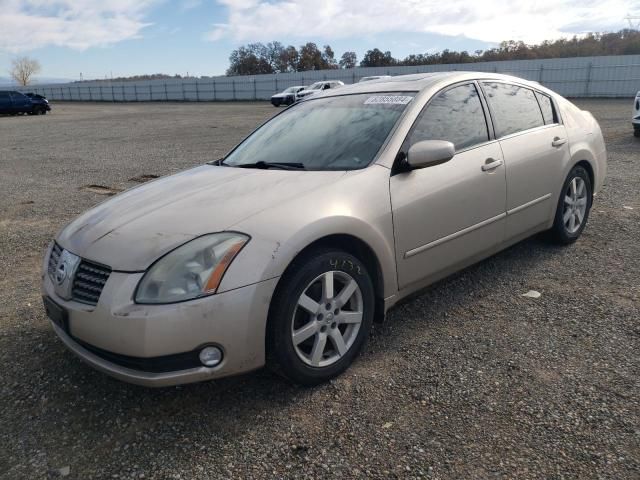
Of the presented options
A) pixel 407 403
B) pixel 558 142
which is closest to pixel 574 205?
pixel 558 142

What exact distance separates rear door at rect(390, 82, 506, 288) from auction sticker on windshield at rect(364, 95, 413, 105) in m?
0.15

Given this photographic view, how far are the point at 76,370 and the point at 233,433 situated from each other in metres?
1.17

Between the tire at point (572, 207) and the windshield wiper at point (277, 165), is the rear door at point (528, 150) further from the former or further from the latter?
the windshield wiper at point (277, 165)

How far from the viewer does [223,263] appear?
8.11 feet

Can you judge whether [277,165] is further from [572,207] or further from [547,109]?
[572,207]

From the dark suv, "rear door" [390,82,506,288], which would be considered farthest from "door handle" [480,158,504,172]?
the dark suv

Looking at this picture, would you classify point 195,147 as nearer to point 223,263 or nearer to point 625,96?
point 223,263

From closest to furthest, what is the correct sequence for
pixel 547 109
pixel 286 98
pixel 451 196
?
pixel 451 196, pixel 547 109, pixel 286 98

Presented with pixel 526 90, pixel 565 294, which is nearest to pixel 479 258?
pixel 565 294

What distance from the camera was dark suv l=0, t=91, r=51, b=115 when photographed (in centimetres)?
3250

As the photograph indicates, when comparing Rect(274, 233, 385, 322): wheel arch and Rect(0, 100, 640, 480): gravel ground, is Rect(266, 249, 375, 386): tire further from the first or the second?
Rect(0, 100, 640, 480): gravel ground

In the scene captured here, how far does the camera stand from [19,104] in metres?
33.1

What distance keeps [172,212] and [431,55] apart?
6688 cm

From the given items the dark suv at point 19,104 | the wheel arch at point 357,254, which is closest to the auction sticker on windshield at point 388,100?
the wheel arch at point 357,254
